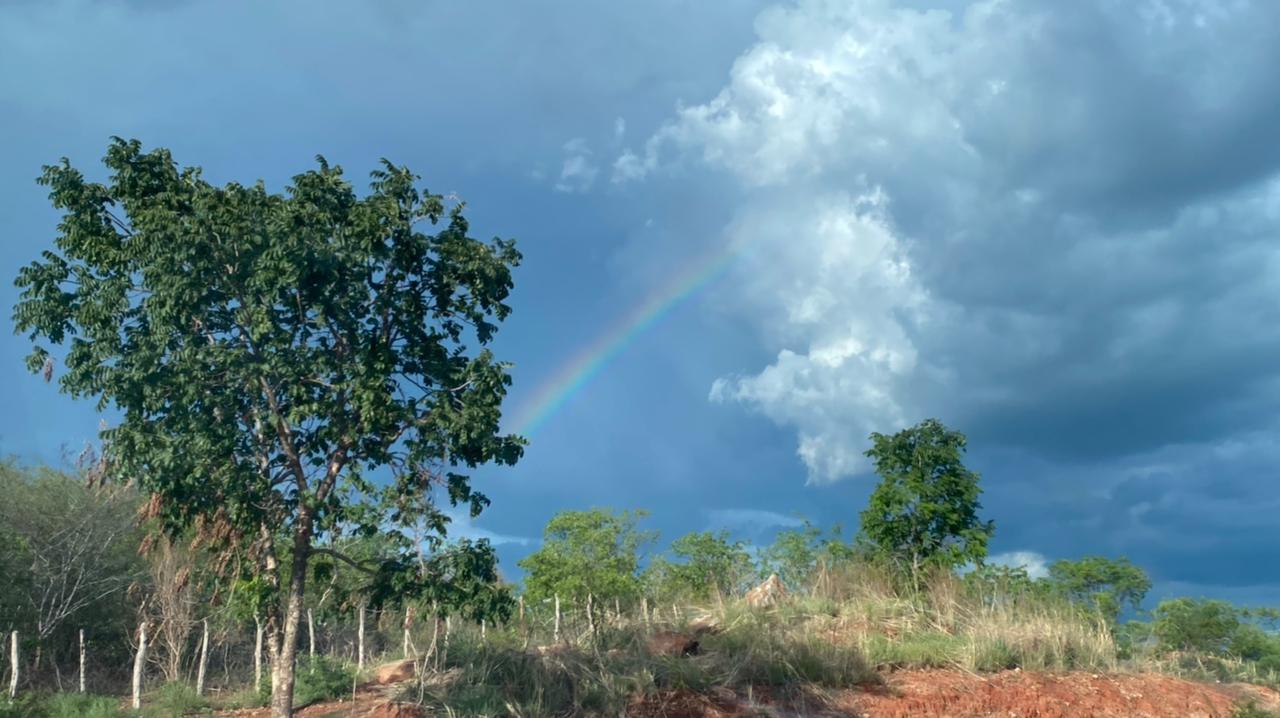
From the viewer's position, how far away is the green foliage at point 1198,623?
98.8 ft

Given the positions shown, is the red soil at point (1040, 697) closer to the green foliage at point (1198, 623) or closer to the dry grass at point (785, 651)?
the dry grass at point (785, 651)

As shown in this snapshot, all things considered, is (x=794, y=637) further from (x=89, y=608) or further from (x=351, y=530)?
(x=89, y=608)

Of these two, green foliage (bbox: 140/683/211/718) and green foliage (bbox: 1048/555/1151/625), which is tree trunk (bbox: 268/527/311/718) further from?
green foliage (bbox: 1048/555/1151/625)

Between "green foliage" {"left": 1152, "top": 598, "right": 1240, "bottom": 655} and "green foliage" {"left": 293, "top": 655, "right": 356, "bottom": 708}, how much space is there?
79.5 ft

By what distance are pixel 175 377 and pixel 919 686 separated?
471 inches

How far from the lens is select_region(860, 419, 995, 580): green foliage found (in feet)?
80.6

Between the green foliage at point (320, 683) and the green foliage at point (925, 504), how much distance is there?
1377cm

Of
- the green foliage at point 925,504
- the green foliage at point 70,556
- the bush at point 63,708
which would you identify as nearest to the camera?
the bush at point 63,708

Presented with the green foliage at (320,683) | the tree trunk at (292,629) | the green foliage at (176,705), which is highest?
the tree trunk at (292,629)

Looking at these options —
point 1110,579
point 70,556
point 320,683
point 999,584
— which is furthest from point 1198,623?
point 70,556

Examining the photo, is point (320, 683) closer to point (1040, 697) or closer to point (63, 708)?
point (63, 708)

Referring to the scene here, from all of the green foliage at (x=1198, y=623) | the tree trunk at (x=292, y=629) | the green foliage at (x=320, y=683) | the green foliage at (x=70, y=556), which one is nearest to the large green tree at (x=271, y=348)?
the tree trunk at (x=292, y=629)

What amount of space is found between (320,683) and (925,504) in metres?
15.4

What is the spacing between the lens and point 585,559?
35.8m
